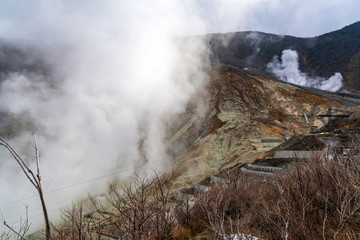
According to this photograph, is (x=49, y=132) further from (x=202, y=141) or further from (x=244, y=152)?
(x=244, y=152)

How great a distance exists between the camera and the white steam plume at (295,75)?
7479 cm

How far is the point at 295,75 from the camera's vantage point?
3231 inches

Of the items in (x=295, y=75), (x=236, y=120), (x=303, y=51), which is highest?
(x=303, y=51)

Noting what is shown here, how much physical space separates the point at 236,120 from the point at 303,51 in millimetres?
75911

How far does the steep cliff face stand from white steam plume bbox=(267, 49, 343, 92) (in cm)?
3417

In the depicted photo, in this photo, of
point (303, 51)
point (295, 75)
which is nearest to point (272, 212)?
point (295, 75)

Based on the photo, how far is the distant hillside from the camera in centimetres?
8056

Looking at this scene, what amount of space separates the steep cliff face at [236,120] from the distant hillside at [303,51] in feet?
97.0

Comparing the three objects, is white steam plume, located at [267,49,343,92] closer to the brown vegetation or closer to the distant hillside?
the distant hillside

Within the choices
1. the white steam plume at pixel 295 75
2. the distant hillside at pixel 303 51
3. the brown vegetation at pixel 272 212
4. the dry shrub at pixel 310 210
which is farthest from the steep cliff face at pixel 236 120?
the white steam plume at pixel 295 75

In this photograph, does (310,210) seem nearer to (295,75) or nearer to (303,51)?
(295,75)

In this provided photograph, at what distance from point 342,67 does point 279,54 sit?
23268 millimetres

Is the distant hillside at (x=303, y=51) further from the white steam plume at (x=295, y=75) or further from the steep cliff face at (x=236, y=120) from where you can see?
the steep cliff face at (x=236, y=120)

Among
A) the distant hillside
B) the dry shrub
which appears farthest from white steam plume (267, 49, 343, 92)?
the dry shrub
